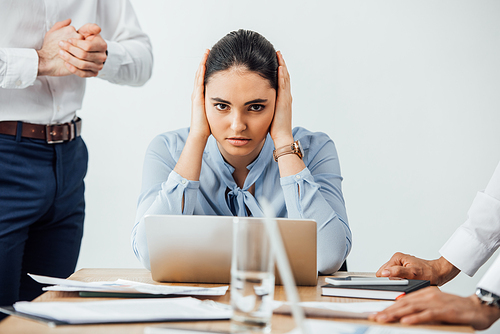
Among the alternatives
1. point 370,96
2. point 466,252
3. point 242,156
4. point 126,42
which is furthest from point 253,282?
point 370,96

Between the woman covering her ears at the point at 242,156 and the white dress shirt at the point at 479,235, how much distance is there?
31 centimetres

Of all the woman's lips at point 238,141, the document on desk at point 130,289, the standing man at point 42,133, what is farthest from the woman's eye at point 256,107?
the document on desk at point 130,289

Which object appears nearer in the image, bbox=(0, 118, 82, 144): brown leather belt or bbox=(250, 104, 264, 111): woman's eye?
bbox=(0, 118, 82, 144): brown leather belt

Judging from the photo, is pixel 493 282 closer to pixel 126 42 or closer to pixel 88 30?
pixel 88 30

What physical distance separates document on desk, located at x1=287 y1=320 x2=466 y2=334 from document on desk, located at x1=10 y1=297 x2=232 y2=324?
150 millimetres

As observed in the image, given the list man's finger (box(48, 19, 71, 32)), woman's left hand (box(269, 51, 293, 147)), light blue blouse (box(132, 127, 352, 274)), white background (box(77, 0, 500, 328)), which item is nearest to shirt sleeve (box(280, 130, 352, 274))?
light blue blouse (box(132, 127, 352, 274))

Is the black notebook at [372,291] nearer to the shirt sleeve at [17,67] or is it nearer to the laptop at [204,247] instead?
the laptop at [204,247]

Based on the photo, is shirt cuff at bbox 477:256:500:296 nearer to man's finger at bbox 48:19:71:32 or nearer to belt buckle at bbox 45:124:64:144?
belt buckle at bbox 45:124:64:144

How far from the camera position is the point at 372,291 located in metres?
1.00

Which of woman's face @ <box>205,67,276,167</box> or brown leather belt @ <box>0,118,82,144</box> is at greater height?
woman's face @ <box>205,67,276,167</box>

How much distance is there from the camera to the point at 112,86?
129 inches

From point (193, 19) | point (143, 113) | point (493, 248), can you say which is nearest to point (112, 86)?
point (143, 113)

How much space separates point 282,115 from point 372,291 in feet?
2.58

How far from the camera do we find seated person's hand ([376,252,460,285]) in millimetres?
1184
